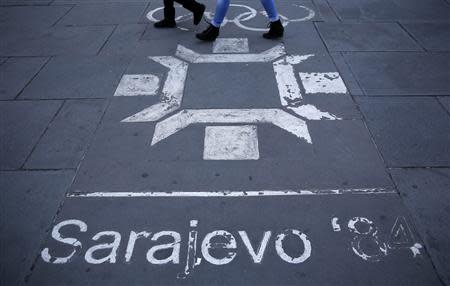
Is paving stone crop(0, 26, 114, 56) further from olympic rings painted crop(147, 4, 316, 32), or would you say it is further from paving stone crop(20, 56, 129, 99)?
olympic rings painted crop(147, 4, 316, 32)

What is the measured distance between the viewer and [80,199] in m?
3.33

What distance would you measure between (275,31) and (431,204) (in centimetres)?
392

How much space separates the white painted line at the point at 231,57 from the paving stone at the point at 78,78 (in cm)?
95

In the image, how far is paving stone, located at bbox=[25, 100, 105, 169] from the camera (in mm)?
3756

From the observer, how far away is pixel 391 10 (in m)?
7.26

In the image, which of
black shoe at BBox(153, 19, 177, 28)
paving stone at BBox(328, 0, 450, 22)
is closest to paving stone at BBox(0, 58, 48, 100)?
black shoe at BBox(153, 19, 177, 28)

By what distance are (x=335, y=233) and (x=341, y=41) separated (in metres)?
4.08

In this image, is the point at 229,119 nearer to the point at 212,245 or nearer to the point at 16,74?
the point at 212,245

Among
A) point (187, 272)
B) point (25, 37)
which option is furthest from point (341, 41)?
point (25, 37)

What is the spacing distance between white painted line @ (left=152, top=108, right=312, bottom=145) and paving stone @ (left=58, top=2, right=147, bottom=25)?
3.58 meters

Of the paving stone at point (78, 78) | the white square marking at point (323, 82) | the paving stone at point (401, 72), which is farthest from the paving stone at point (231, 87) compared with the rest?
the paving stone at point (401, 72)

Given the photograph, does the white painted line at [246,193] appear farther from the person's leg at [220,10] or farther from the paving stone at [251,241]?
the person's leg at [220,10]

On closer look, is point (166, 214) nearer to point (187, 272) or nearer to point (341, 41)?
point (187, 272)

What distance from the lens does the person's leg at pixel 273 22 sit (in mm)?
5816
